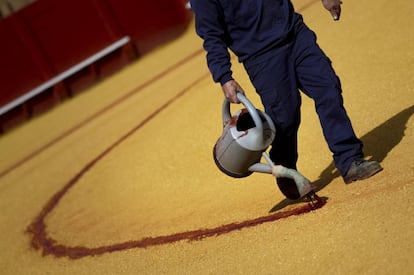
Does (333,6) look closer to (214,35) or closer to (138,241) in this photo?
(214,35)

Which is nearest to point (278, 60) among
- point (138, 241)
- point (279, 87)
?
point (279, 87)

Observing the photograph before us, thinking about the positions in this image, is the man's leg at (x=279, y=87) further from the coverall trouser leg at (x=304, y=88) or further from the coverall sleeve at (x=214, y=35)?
the coverall sleeve at (x=214, y=35)

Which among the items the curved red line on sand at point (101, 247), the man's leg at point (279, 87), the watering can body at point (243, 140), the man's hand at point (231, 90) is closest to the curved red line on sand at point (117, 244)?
the curved red line on sand at point (101, 247)

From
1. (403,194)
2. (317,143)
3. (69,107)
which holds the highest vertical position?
(403,194)

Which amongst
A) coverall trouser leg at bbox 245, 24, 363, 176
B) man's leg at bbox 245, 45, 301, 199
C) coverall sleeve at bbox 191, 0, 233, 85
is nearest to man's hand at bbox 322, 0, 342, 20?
coverall trouser leg at bbox 245, 24, 363, 176

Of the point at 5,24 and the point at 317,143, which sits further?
the point at 5,24

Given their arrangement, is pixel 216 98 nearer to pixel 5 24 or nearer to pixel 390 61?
pixel 390 61

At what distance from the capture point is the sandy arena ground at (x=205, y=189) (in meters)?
4.20

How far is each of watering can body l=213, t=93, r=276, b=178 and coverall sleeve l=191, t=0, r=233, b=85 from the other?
7.8 inches

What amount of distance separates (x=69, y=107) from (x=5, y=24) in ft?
6.93

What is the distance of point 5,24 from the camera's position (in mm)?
14484

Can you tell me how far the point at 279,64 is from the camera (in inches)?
186

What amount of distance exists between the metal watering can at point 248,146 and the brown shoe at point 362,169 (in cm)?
27

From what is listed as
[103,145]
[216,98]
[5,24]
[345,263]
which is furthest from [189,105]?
[5,24]
